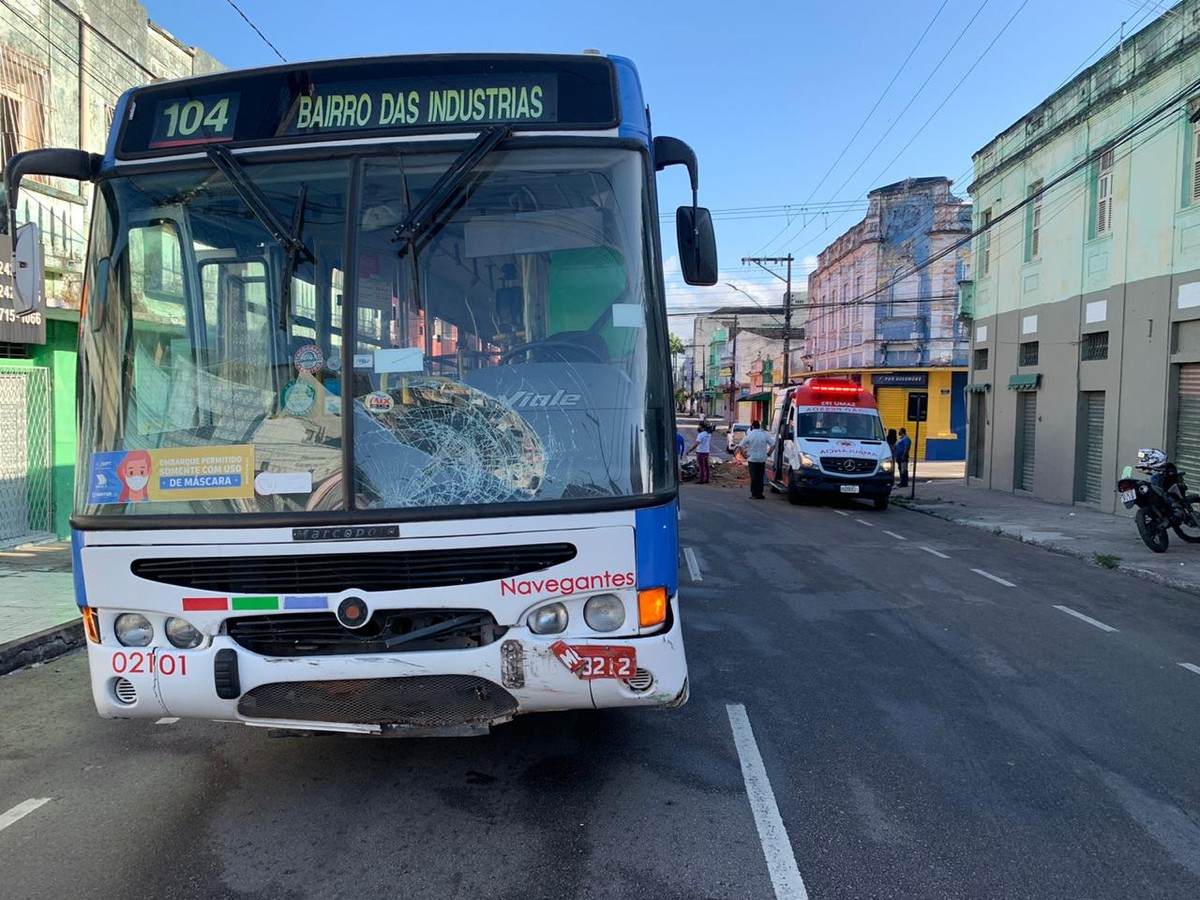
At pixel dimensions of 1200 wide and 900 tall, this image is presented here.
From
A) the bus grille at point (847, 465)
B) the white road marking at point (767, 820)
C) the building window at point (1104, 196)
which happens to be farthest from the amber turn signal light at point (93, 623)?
the building window at point (1104, 196)

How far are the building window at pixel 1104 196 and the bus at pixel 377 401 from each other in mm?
17328

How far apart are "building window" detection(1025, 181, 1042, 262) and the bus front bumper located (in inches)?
805

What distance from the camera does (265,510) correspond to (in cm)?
349

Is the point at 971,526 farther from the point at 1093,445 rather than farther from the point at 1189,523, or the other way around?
the point at 1093,445

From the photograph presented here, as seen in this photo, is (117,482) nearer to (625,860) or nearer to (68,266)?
(625,860)

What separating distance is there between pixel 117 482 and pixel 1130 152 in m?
18.7

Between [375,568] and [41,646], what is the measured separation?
495 centimetres

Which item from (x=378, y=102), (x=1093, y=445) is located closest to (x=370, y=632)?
(x=378, y=102)

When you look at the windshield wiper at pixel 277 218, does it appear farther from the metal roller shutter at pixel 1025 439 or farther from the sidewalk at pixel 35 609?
the metal roller shutter at pixel 1025 439

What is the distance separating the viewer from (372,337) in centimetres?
358

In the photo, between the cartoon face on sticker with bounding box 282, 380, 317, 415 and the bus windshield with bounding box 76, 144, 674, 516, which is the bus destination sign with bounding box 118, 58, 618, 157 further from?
the cartoon face on sticker with bounding box 282, 380, 317, 415

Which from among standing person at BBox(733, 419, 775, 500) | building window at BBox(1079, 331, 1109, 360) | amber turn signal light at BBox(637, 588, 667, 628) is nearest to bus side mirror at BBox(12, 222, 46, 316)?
amber turn signal light at BBox(637, 588, 667, 628)

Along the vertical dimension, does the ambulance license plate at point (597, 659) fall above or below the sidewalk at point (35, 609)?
above

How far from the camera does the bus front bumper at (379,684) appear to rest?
3477 millimetres
